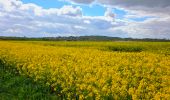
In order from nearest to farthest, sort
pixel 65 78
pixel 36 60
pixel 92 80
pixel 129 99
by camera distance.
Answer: pixel 129 99
pixel 92 80
pixel 65 78
pixel 36 60

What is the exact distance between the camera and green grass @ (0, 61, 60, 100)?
1448cm

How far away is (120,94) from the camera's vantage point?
32.8ft

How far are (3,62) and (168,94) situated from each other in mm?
15721

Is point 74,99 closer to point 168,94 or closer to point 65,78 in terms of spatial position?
point 65,78

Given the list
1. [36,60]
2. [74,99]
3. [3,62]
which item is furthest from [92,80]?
[3,62]

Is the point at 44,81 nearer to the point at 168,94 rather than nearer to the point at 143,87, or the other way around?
the point at 143,87

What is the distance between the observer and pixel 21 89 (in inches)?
612

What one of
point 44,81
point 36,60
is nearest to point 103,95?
point 44,81

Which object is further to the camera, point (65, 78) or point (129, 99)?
point (65, 78)

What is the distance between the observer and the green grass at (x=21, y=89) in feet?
47.5

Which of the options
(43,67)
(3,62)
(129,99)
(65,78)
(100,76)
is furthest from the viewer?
(3,62)

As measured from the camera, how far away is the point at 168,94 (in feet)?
29.8

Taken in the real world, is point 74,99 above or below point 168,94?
below

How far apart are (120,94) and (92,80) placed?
1.87 meters
